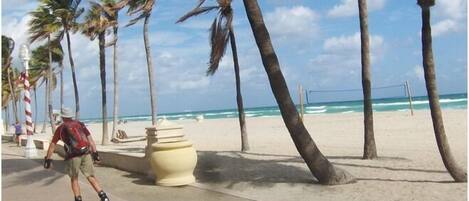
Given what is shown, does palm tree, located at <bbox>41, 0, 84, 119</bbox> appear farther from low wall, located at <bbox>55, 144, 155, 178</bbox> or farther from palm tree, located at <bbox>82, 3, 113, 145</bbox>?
low wall, located at <bbox>55, 144, 155, 178</bbox>

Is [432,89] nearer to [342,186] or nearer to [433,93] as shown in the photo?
[433,93]

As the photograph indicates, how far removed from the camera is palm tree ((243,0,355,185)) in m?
9.06

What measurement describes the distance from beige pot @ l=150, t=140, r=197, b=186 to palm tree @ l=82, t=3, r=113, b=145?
462 inches

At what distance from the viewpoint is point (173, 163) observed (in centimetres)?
980

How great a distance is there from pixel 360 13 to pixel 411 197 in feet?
15.7

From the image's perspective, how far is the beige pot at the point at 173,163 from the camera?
983 centimetres

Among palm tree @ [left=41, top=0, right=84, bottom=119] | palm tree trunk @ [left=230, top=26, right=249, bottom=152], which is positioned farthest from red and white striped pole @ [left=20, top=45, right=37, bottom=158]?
palm tree trunk @ [left=230, top=26, right=249, bottom=152]

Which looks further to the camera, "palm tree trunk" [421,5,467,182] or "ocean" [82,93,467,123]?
"ocean" [82,93,467,123]

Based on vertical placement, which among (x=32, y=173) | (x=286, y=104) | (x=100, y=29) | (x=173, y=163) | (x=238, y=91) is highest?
(x=100, y=29)

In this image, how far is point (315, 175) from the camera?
9125 mm

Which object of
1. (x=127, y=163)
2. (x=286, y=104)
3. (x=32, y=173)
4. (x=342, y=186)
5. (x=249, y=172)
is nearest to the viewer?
(x=342, y=186)

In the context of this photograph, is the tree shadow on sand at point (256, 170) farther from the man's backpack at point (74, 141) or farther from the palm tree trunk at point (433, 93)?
the man's backpack at point (74, 141)

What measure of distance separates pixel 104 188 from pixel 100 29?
11588 millimetres

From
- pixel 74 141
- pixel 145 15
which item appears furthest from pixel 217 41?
pixel 74 141
